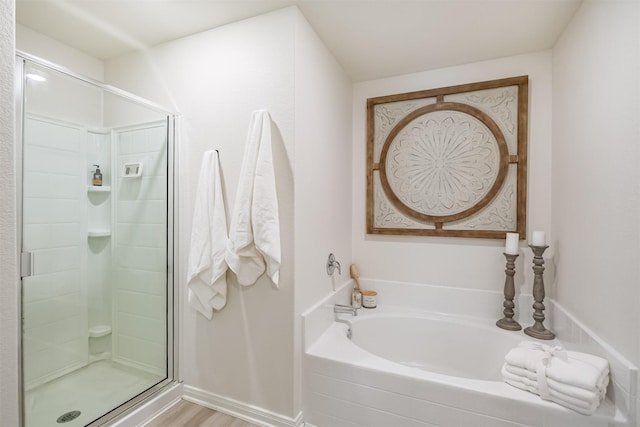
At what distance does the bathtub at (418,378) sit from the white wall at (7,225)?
1185 millimetres

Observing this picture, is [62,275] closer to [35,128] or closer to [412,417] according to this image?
[35,128]

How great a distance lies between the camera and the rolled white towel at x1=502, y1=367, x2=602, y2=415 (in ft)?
3.84

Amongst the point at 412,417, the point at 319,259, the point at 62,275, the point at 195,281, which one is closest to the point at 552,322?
the point at 412,417

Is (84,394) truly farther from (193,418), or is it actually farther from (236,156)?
(236,156)

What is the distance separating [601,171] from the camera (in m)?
1.35

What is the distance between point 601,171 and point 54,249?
8.89ft

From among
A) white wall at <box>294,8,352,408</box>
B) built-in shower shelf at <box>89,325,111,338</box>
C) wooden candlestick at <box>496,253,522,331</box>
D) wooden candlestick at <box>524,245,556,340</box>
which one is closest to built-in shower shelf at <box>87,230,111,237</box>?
built-in shower shelf at <box>89,325,111,338</box>

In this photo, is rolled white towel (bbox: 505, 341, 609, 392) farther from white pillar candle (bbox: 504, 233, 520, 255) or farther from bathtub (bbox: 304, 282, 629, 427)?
white pillar candle (bbox: 504, 233, 520, 255)

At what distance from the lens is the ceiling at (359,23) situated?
5.12 ft

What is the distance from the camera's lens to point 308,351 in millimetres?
1637

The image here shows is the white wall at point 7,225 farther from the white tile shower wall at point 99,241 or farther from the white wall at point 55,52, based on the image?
the white wall at point 55,52

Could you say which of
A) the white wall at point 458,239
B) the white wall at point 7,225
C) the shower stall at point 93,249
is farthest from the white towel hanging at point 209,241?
the white wall at point 458,239

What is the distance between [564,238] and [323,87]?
5.48 feet

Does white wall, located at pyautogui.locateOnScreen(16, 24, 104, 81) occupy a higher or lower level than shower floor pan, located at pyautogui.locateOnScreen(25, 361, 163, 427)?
higher
